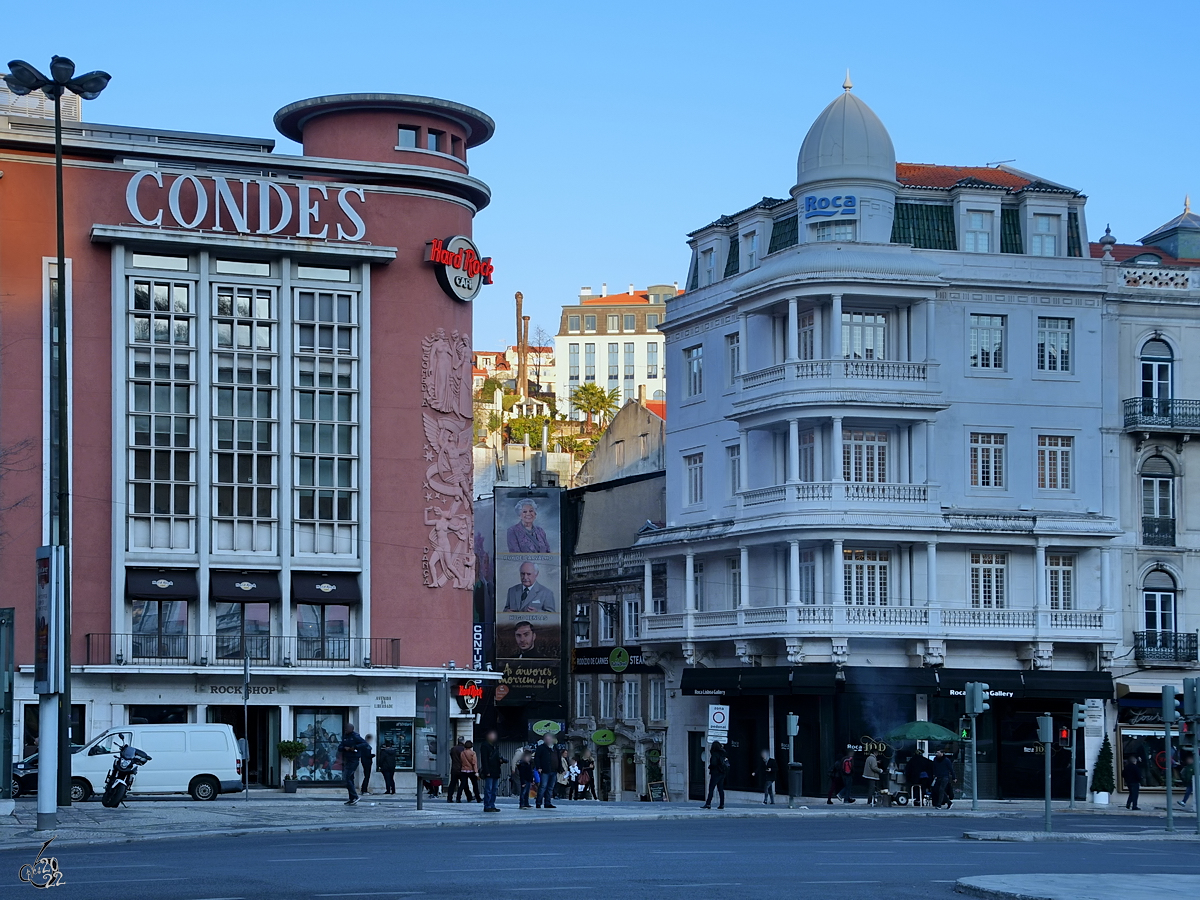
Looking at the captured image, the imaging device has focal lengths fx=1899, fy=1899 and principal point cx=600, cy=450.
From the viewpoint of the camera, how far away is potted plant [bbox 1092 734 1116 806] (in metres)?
57.2

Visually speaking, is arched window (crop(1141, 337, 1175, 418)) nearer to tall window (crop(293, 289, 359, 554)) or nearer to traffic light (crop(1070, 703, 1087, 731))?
traffic light (crop(1070, 703, 1087, 731))

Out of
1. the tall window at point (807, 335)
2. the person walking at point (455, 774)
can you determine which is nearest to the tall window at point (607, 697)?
the tall window at point (807, 335)

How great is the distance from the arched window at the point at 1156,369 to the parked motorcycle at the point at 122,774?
113 feet

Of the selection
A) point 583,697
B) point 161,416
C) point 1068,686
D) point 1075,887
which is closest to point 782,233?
point 1068,686

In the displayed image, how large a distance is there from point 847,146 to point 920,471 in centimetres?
1035

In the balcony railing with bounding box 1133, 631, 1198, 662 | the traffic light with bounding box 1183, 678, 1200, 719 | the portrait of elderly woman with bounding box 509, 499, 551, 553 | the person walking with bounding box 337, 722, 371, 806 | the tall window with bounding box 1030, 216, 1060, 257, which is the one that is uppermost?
the tall window with bounding box 1030, 216, 1060, 257

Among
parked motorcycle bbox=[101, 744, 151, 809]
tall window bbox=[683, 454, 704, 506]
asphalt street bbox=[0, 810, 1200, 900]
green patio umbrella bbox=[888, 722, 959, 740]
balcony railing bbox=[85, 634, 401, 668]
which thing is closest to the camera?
asphalt street bbox=[0, 810, 1200, 900]

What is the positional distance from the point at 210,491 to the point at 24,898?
37.7 meters

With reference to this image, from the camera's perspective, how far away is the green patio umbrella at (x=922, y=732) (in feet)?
173

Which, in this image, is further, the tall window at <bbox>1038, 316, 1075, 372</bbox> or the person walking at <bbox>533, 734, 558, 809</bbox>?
the tall window at <bbox>1038, 316, 1075, 372</bbox>

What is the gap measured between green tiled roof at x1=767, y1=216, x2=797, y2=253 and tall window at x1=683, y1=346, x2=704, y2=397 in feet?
15.8

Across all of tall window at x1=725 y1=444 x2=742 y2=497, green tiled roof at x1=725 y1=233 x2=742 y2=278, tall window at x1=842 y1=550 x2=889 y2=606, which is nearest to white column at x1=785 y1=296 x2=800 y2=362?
tall window at x1=725 y1=444 x2=742 y2=497

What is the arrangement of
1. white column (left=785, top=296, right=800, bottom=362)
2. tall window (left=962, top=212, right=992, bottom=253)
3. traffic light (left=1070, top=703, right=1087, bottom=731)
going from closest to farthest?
1. traffic light (left=1070, top=703, right=1087, bottom=731)
2. white column (left=785, top=296, right=800, bottom=362)
3. tall window (left=962, top=212, right=992, bottom=253)

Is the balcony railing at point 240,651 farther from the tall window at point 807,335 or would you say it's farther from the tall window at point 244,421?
the tall window at point 807,335
